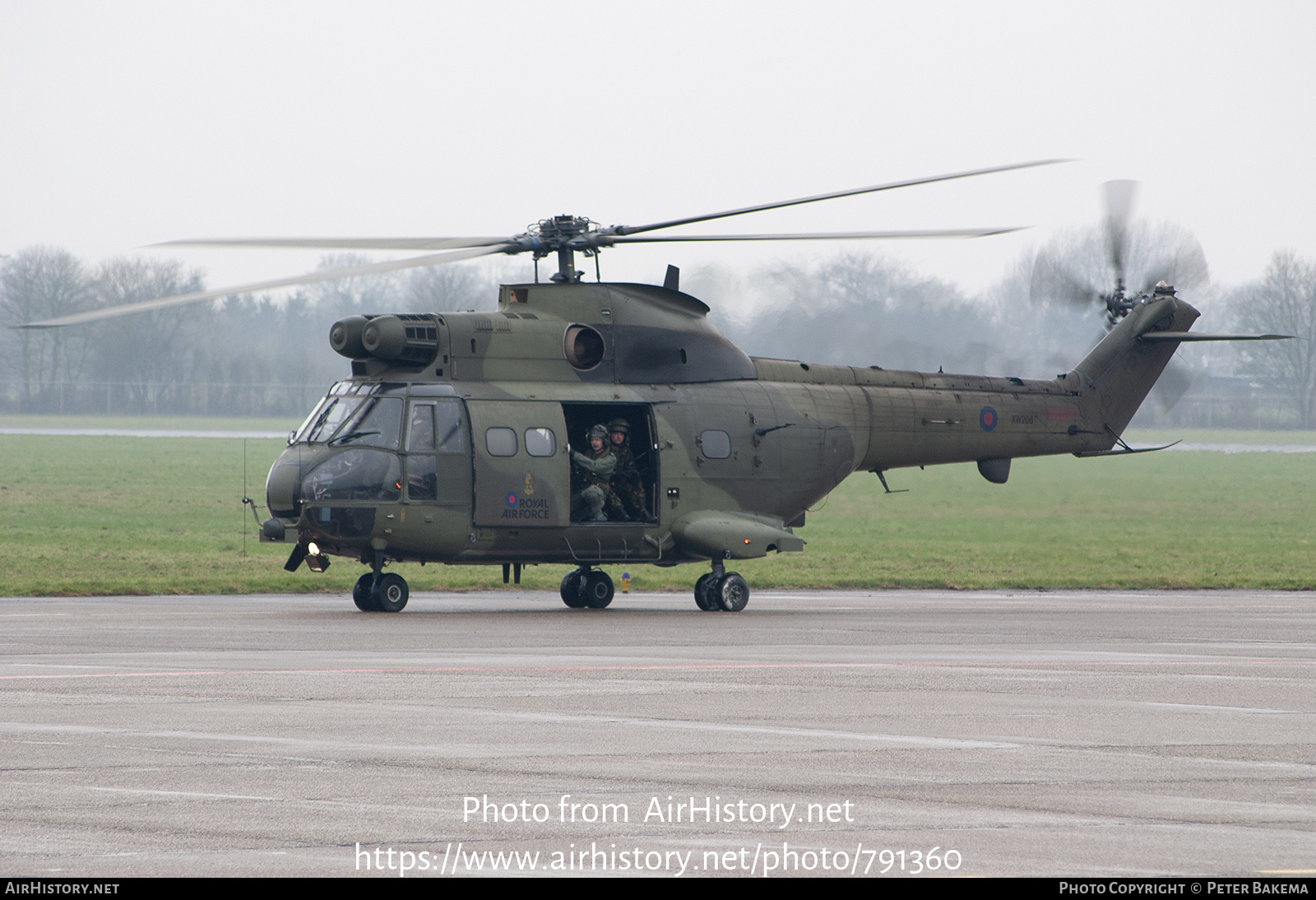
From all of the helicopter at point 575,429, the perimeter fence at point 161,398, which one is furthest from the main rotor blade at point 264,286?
the perimeter fence at point 161,398

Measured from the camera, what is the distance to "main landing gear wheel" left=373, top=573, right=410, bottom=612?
2100cm

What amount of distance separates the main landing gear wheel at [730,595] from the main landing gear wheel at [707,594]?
0.23ft

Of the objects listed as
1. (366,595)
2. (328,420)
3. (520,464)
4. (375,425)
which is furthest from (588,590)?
(328,420)

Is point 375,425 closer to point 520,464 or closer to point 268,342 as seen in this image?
point 520,464

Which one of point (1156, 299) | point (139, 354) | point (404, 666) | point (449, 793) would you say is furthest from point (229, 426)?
point (449, 793)

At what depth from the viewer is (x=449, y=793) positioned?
8.43 metres

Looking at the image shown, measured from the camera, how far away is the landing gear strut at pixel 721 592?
73.7 feet

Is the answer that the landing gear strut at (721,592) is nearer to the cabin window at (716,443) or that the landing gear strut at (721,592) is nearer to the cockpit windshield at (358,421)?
the cabin window at (716,443)

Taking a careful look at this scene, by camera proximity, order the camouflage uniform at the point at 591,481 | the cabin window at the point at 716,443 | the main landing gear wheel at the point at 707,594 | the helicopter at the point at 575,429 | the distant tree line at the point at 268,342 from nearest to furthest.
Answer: the helicopter at the point at 575,429, the camouflage uniform at the point at 591,481, the main landing gear wheel at the point at 707,594, the cabin window at the point at 716,443, the distant tree line at the point at 268,342

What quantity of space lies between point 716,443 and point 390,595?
465 centimetres

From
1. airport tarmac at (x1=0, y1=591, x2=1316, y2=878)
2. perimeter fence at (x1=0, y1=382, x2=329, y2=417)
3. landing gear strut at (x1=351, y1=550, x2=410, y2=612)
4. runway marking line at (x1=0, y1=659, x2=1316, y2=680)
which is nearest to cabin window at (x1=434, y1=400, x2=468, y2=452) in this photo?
landing gear strut at (x1=351, y1=550, x2=410, y2=612)

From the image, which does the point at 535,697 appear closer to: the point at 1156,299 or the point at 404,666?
the point at 404,666

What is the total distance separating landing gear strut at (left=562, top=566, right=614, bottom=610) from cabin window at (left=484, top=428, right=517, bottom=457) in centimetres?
232
